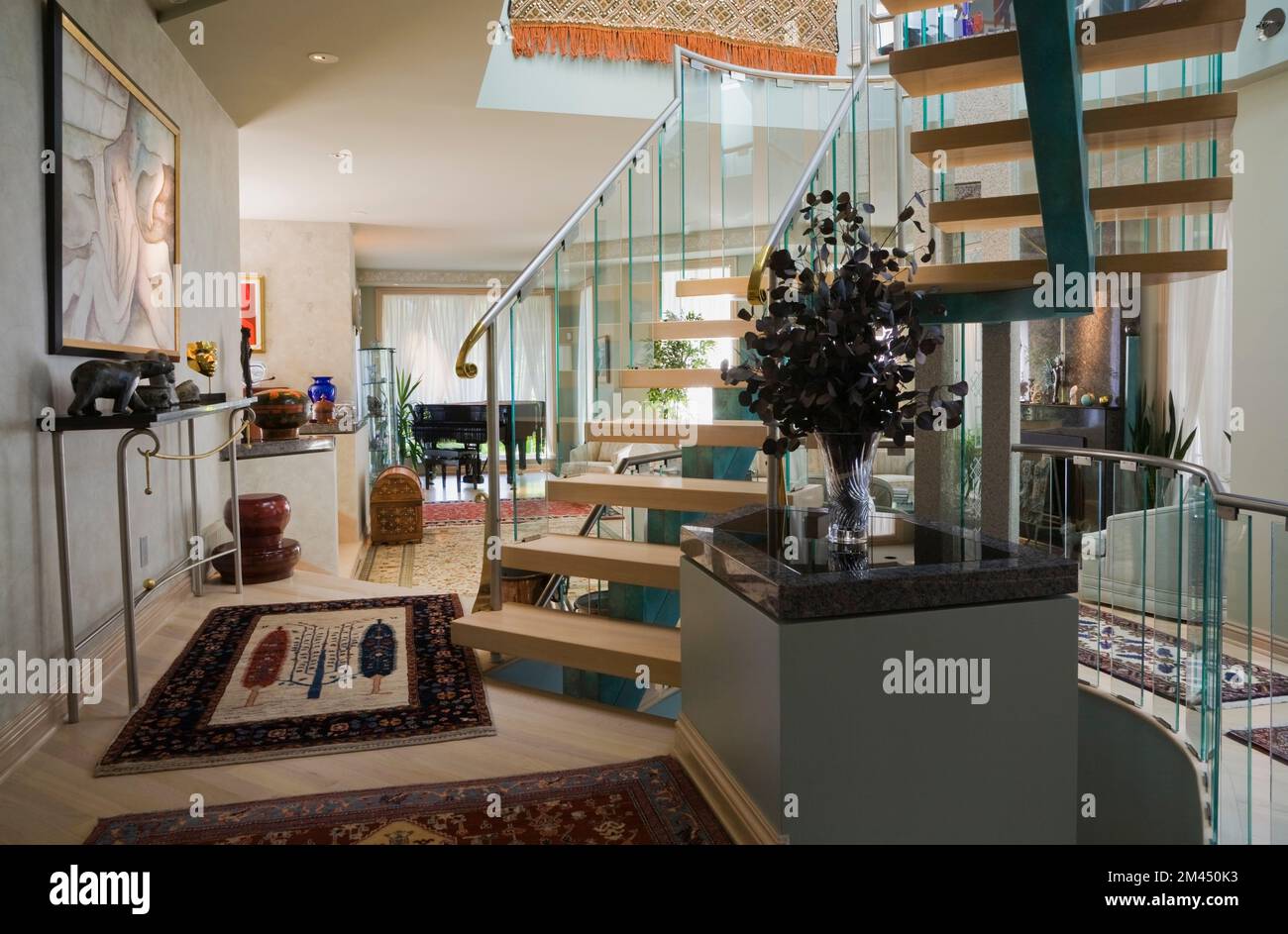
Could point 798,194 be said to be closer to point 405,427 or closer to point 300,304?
point 300,304

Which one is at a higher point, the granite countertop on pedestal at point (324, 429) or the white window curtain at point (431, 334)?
the white window curtain at point (431, 334)

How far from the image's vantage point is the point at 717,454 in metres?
3.81

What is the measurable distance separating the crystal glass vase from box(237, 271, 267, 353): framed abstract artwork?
281 inches

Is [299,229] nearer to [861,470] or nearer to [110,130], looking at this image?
[110,130]

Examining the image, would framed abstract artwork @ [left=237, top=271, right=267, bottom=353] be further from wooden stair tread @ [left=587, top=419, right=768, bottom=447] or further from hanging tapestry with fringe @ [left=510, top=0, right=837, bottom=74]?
wooden stair tread @ [left=587, top=419, right=768, bottom=447]

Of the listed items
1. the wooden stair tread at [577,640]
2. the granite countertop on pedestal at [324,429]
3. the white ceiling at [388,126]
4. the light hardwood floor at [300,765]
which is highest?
the white ceiling at [388,126]

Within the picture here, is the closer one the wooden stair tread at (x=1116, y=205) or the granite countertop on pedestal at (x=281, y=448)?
the wooden stair tread at (x=1116, y=205)

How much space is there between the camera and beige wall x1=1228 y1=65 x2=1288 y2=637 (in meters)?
4.65

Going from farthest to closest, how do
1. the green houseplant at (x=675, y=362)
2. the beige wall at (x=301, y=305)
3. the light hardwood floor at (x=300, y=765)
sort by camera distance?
the beige wall at (x=301, y=305), the green houseplant at (x=675, y=362), the light hardwood floor at (x=300, y=765)

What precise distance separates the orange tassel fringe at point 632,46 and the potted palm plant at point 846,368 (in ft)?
12.4

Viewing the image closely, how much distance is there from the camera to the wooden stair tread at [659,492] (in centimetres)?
325

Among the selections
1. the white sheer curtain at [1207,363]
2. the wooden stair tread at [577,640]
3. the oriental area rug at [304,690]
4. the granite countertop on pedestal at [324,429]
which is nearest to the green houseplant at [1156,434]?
the white sheer curtain at [1207,363]

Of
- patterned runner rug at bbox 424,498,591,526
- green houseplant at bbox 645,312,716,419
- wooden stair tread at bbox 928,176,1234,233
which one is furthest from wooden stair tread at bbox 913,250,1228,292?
green houseplant at bbox 645,312,716,419

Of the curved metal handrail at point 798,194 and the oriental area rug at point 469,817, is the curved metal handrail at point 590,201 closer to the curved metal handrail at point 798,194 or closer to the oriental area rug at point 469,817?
the curved metal handrail at point 798,194
